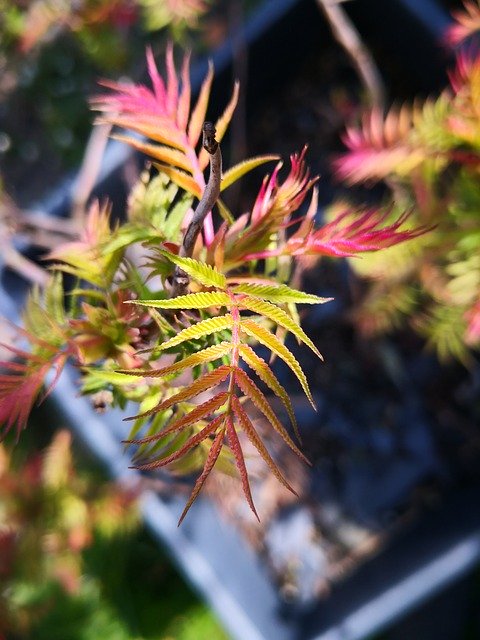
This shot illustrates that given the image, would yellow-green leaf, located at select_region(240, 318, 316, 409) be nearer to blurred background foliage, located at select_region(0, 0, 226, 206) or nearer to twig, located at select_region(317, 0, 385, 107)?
twig, located at select_region(317, 0, 385, 107)

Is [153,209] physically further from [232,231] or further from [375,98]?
[375,98]

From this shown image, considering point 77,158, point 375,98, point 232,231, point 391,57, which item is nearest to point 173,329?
point 232,231

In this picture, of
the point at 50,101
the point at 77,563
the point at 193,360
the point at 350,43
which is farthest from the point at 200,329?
the point at 50,101

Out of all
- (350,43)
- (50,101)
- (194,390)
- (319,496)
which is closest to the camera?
(194,390)

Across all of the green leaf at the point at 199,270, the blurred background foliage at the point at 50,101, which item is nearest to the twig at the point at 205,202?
the green leaf at the point at 199,270

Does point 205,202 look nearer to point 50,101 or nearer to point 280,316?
point 280,316

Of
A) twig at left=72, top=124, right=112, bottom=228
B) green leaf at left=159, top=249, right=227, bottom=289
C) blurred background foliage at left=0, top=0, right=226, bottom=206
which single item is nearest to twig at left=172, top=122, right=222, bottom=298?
green leaf at left=159, top=249, right=227, bottom=289

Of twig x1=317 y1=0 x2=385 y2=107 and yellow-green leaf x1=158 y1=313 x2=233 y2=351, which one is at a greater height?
twig x1=317 y1=0 x2=385 y2=107
